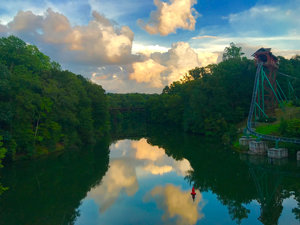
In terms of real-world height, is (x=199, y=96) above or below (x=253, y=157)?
above

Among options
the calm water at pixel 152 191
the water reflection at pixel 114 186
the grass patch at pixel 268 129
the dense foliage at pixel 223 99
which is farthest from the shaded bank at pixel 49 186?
the dense foliage at pixel 223 99

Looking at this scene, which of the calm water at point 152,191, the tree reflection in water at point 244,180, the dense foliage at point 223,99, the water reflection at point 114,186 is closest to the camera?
the calm water at point 152,191

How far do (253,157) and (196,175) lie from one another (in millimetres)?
13942

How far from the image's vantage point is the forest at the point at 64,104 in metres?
42.6

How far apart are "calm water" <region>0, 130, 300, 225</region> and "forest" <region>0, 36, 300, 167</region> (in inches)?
201

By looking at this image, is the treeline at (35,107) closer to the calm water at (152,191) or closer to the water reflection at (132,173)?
the calm water at (152,191)

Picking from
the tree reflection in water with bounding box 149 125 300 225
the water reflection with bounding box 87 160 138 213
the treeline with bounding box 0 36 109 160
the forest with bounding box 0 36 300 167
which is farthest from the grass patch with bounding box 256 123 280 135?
the treeline with bounding box 0 36 109 160

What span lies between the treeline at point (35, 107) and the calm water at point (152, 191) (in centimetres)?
405

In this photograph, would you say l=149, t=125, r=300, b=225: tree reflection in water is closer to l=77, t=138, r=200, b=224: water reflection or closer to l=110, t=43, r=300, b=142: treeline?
l=77, t=138, r=200, b=224: water reflection

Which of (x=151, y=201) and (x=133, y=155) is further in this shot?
(x=133, y=155)

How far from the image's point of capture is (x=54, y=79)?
56.6 m

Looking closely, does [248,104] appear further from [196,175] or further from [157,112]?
[157,112]

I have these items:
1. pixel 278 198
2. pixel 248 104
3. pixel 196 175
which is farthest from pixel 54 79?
pixel 248 104

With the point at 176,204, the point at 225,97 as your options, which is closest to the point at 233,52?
the point at 225,97
